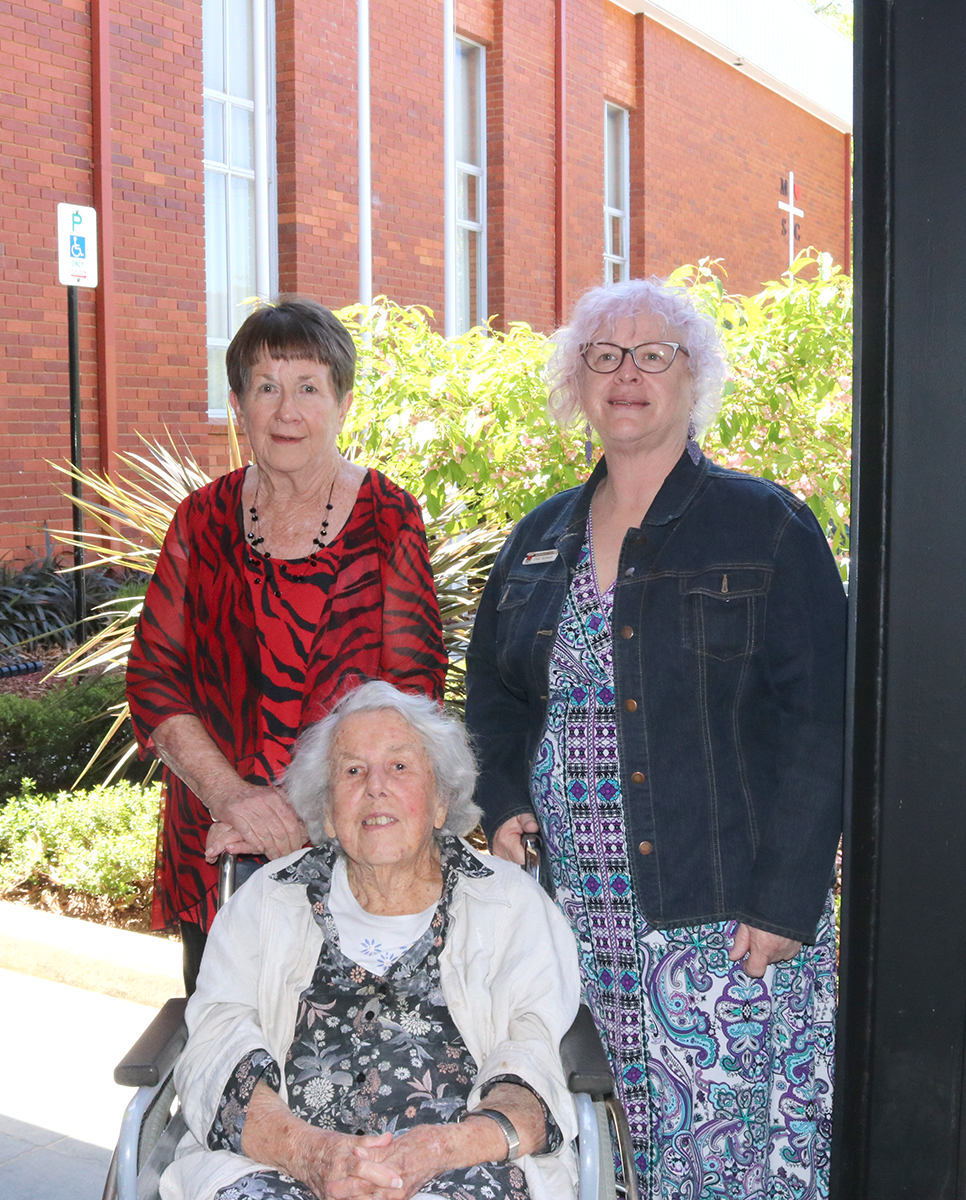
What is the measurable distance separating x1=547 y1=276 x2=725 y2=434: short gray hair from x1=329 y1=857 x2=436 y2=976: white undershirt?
106 centimetres

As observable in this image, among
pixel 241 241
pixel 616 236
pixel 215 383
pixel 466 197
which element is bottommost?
pixel 215 383

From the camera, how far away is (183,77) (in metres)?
10.2

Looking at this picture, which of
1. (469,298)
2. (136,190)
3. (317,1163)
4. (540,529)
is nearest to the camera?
(317,1163)

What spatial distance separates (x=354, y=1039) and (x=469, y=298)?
12731 millimetres

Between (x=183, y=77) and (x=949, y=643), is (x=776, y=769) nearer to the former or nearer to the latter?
(x=949, y=643)

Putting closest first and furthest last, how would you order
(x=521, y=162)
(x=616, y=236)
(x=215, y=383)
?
(x=215, y=383), (x=521, y=162), (x=616, y=236)

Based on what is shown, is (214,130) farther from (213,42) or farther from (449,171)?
(449,171)

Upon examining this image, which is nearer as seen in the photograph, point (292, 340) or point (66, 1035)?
point (292, 340)

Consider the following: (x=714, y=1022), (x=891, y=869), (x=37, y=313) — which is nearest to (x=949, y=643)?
(x=891, y=869)

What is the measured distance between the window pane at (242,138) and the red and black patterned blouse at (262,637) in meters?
9.47

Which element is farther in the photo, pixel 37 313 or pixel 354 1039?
pixel 37 313

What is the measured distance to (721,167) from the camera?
62.9 feet

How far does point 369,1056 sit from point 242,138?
34.3 feet

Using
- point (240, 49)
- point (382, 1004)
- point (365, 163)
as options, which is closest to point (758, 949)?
point (382, 1004)
